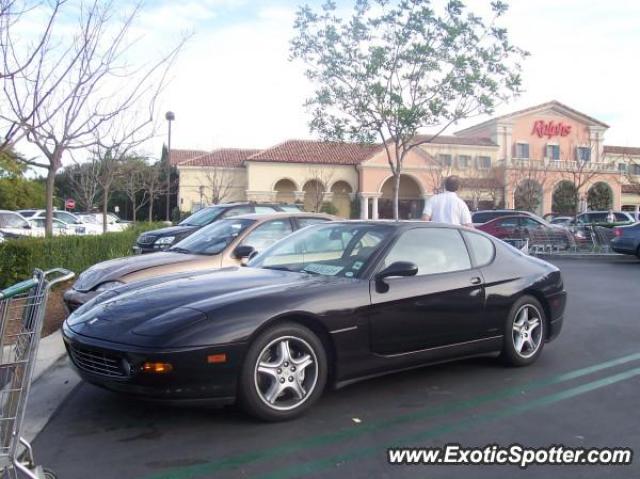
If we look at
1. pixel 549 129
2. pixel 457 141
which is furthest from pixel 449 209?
pixel 549 129

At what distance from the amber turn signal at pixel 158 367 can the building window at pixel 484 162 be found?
43.1 metres

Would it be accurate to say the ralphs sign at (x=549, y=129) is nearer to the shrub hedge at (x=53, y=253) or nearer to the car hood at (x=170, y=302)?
the shrub hedge at (x=53, y=253)

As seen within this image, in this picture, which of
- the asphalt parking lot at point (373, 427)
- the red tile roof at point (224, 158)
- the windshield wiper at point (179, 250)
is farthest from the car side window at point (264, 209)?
the red tile roof at point (224, 158)

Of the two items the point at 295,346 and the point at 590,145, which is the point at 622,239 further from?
the point at 590,145

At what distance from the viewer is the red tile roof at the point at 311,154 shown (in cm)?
4381

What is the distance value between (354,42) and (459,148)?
30.0 meters

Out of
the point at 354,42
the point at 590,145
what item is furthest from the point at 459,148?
the point at 354,42

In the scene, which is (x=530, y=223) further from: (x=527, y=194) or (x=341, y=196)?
(x=341, y=196)

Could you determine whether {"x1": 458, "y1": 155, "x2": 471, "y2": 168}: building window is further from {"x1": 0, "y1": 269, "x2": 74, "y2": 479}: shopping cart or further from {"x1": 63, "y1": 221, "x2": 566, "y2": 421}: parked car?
{"x1": 0, "y1": 269, "x2": 74, "y2": 479}: shopping cart

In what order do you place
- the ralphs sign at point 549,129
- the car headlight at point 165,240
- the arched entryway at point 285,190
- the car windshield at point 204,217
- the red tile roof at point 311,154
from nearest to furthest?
the car headlight at point 165,240
the car windshield at point 204,217
the red tile roof at point 311,154
the arched entryway at point 285,190
the ralphs sign at point 549,129

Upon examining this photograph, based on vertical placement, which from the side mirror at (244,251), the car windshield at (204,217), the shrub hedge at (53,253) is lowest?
the shrub hedge at (53,253)

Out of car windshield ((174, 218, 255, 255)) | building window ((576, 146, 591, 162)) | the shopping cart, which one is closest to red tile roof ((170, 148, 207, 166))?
building window ((576, 146, 591, 162))

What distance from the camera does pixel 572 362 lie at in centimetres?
569

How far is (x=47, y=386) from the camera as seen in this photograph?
4969mm
